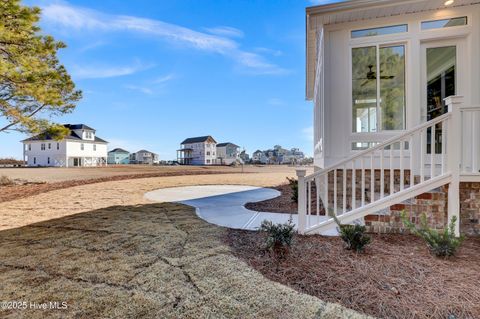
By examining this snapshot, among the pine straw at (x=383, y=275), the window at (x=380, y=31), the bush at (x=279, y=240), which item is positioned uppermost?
the window at (x=380, y=31)

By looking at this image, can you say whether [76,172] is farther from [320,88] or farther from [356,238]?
[356,238]

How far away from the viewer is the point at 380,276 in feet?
8.55

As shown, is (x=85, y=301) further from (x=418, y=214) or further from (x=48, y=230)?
(x=418, y=214)

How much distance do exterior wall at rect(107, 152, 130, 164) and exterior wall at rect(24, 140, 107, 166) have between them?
18.5 m

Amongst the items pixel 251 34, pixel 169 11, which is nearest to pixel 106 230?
pixel 169 11

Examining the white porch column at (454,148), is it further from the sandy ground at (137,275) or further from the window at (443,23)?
the sandy ground at (137,275)

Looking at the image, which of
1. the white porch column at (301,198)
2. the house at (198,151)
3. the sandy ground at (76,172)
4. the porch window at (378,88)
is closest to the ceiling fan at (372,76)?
the porch window at (378,88)

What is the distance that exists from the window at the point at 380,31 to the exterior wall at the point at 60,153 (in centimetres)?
4173

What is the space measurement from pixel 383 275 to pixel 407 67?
4.20 meters

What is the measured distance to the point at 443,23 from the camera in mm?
4590

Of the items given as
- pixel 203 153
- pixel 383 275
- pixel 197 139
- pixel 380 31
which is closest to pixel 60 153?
Result: pixel 203 153

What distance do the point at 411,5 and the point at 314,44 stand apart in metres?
3.16

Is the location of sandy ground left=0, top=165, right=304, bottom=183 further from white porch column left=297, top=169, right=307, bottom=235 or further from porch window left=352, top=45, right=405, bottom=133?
porch window left=352, top=45, right=405, bottom=133

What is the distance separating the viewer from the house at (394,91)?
13.4 feet
